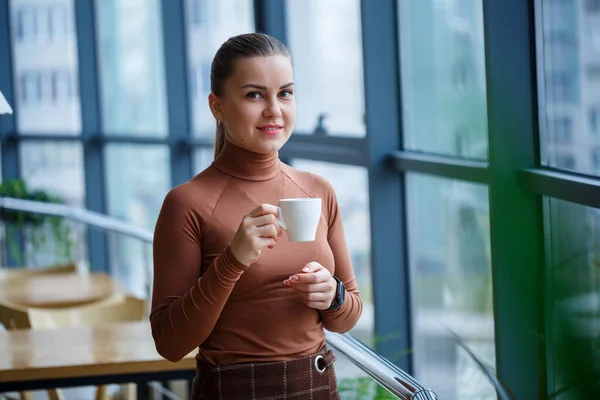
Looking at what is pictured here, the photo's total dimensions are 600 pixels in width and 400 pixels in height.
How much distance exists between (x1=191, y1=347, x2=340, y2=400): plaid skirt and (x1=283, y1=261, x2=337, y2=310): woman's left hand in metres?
0.11

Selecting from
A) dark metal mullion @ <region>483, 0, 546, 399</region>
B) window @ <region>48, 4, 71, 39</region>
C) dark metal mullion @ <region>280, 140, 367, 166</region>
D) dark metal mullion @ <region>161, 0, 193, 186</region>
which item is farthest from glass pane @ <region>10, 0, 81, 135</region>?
dark metal mullion @ <region>483, 0, 546, 399</region>

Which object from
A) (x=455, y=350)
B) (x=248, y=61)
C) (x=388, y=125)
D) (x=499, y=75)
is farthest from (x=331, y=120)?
(x=248, y=61)

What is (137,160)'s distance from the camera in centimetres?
679

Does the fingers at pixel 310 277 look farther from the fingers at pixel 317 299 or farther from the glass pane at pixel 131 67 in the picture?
the glass pane at pixel 131 67

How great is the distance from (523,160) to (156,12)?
4433mm

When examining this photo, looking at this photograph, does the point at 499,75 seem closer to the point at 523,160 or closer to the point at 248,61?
the point at 523,160

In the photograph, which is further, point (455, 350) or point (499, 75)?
point (455, 350)

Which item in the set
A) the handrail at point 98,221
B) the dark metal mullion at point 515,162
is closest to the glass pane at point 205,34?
the handrail at point 98,221

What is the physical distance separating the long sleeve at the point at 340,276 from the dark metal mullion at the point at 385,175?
5.74 ft

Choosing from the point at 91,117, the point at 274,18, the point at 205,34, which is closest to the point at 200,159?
the point at 205,34

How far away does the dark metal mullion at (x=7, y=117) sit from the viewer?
7.83 metres

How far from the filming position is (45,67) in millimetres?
7820

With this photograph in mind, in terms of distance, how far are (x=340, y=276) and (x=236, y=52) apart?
42 centimetres

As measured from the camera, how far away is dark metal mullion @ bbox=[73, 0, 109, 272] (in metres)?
7.40
